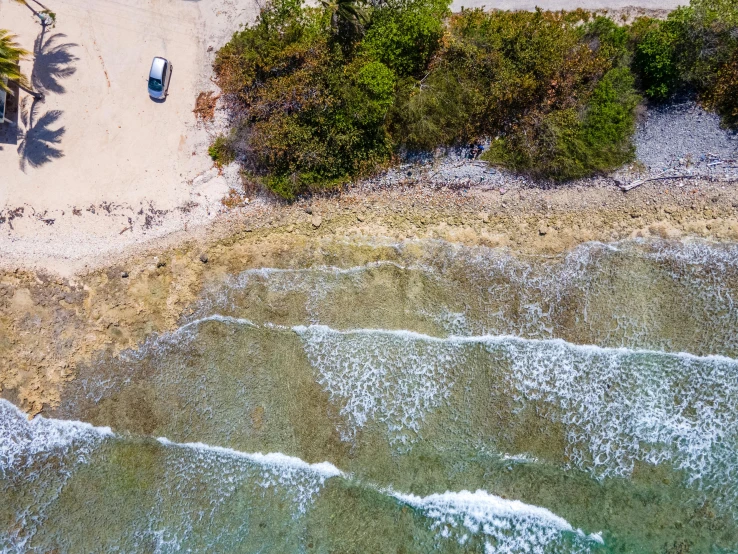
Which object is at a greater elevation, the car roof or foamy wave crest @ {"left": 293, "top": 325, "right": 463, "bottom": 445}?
the car roof

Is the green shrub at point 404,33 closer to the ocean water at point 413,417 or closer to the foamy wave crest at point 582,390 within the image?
the ocean water at point 413,417

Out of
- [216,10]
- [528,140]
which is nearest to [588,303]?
[528,140]

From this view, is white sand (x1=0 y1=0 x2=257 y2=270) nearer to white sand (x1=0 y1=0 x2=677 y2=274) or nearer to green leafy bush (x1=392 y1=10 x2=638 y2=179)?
white sand (x1=0 y1=0 x2=677 y2=274)

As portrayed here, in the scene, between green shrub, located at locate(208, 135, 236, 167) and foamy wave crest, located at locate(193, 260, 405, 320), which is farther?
green shrub, located at locate(208, 135, 236, 167)

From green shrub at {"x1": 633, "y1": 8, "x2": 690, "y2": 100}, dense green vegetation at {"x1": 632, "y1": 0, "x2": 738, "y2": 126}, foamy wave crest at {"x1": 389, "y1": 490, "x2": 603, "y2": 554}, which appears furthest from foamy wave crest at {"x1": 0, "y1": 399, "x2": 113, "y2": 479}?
dense green vegetation at {"x1": 632, "y1": 0, "x2": 738, "y2": 126}

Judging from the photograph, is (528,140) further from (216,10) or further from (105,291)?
(105,291)

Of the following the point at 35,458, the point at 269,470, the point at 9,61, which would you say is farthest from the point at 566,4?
the point at 35,458
